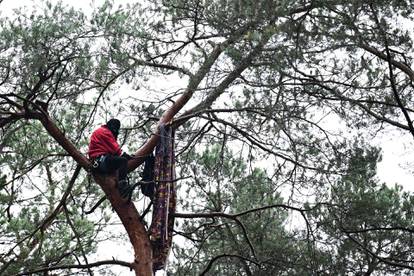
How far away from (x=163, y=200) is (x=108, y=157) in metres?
0.51

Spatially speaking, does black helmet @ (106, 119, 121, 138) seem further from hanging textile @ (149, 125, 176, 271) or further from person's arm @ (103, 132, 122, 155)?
hanging textile @ (149, 125, 176, 271)

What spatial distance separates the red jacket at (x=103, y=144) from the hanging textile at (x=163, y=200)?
0.34 metres

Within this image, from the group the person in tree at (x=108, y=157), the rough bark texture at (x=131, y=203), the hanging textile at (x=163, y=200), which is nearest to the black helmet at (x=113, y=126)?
the person in tree at (x=108, y=157)

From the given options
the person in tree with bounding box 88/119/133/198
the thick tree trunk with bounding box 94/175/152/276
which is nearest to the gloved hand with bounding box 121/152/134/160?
the person in tree with bounding box 88/119/133/198

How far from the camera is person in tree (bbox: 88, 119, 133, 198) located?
4.53 m

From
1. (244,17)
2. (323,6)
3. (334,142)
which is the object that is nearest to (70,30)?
(244,17)

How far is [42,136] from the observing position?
6.70 metres

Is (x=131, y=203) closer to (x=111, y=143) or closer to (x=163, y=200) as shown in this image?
(x=163, y=200)

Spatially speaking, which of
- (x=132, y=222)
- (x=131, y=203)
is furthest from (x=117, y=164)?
(x=132, y=222)

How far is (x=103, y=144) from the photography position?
456 centimetres

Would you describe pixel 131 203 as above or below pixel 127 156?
below

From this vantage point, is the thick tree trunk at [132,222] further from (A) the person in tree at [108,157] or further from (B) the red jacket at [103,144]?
(B) the red jacket at [103,144]

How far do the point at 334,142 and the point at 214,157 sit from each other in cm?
129

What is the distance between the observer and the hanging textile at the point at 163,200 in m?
4.50
